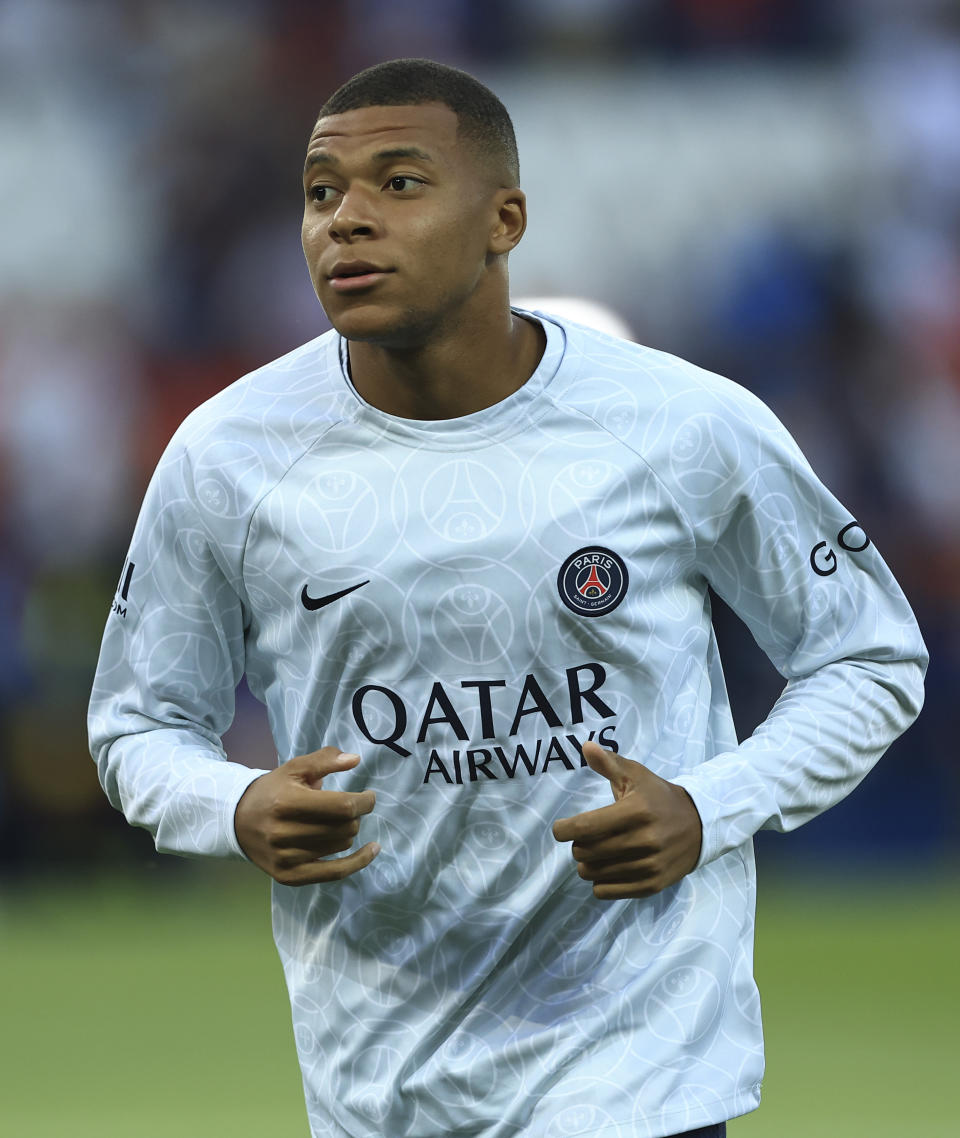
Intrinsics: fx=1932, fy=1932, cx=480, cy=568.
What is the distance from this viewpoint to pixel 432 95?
2.54 m

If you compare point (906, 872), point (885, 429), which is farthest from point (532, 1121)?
point (885, 429)

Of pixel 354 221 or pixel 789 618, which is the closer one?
pixel 354 221

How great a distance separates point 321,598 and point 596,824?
0.50m

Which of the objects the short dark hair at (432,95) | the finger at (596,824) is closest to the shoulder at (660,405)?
the short dark hair at (432,95)

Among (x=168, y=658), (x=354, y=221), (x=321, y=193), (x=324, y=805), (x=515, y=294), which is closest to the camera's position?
(x=324, y=805)

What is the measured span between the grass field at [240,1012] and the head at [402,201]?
3505 mm

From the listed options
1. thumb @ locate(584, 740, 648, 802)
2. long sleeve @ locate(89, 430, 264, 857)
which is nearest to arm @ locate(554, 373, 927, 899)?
thumb @ locate(584, 740, 648, 802)

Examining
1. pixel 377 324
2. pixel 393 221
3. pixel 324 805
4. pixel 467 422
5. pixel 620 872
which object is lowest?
pixel 620 872

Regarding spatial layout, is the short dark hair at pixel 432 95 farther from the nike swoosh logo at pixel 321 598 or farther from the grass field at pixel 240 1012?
the grass field at pixel 240 1012

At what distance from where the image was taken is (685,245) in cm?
968

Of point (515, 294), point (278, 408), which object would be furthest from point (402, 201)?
point (515, 294)

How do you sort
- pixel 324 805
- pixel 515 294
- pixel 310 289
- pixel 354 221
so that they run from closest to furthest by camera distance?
pixel 324 805 → pixel 354 221 → pixel 310 289 → pixel 515 294

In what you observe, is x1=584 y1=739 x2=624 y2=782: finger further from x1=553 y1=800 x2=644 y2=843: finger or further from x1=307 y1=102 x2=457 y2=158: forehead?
x1=307 y1=102 x2=457 y2=158: forehead

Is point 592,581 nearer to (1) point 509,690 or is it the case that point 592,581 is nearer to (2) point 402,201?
(1) point 509,690
